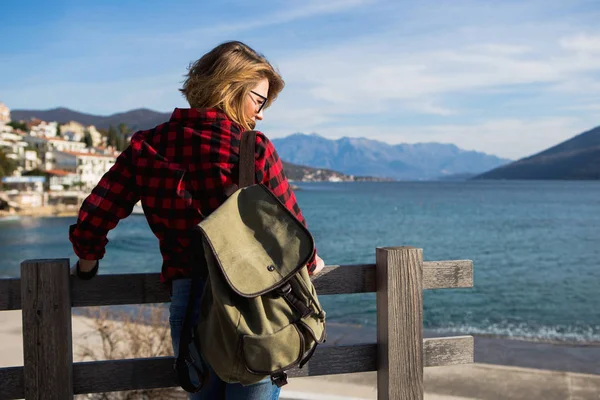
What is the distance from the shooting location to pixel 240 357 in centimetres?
176

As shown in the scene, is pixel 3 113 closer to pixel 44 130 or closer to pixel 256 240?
pixel 44 130

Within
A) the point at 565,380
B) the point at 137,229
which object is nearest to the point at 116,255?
the point at 137,229

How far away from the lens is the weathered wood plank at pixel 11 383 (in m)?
2.43

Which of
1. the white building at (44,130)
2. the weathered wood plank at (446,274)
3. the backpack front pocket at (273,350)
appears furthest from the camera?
→ the white building at (44,130)

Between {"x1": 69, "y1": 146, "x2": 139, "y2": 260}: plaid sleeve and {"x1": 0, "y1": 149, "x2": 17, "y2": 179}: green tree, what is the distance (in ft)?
270

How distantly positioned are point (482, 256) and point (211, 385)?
105 feet

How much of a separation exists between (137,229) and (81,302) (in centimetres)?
5867

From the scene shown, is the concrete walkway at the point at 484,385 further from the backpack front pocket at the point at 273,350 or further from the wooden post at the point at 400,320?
the backpack front pocket at the point at 273,350

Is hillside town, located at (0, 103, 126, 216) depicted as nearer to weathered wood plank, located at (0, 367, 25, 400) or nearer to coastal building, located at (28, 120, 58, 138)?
coastal building, located at (28, 120, 58, 138)

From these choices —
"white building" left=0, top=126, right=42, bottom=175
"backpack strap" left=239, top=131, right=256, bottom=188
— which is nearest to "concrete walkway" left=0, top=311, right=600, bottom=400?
"backpack strap" left=239, top=131, right=256, bottom=188

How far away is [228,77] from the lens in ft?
6.57

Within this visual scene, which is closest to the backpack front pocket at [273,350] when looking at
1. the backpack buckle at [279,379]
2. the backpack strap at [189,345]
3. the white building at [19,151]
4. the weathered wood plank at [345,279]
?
the backpack buckle at [279,379]

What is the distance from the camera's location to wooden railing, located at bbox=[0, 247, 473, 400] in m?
2.42

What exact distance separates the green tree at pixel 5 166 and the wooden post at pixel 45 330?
8184 cm
